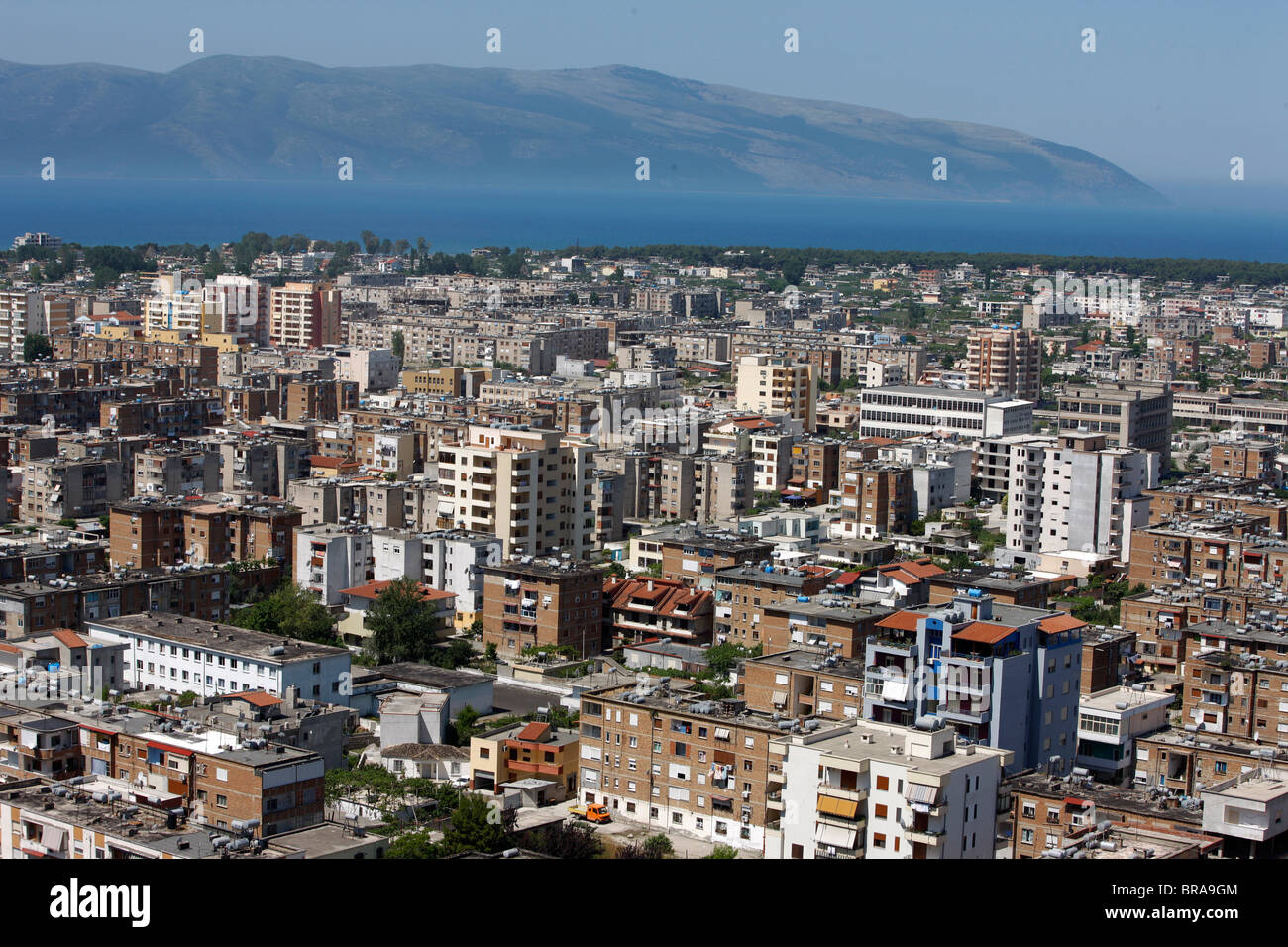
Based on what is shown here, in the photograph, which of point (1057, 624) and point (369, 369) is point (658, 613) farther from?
point (369, 369)

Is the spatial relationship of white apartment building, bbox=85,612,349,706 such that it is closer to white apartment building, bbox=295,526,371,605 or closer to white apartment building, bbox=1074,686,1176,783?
white apartment building, bbox=295,526,371,605

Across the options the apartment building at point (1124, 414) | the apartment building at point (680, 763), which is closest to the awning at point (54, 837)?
the apartment building at point (680, 763)

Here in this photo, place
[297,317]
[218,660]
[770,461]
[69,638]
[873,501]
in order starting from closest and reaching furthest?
[218,660] < [69,638] < [873,501] < [770,461] < [297,317]

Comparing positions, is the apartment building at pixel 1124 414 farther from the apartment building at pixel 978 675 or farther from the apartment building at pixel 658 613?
the apartment building at pixel 978 675

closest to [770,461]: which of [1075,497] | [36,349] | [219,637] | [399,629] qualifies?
[1075,497]

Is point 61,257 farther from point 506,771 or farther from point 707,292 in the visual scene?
point 506,771

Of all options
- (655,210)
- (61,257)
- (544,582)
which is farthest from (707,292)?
(655,210)
